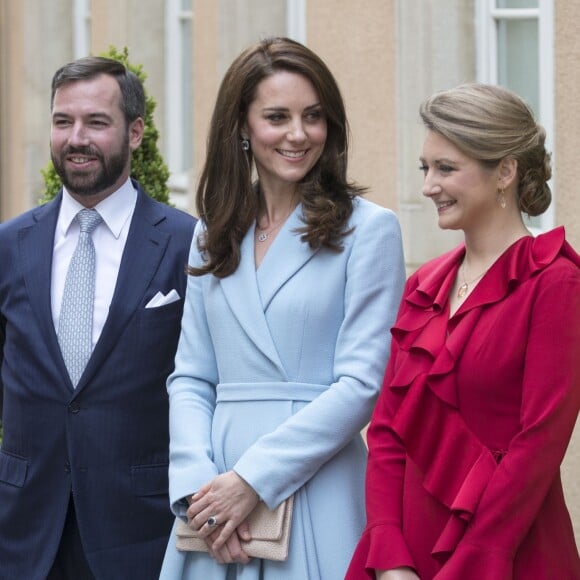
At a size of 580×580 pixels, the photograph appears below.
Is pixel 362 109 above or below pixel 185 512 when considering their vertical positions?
Result: above

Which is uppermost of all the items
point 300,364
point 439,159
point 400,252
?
point 439,159

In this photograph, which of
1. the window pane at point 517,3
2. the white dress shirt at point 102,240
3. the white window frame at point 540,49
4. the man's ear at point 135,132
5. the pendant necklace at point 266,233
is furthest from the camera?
the window pane at point 517,3

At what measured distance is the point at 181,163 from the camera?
11008mm

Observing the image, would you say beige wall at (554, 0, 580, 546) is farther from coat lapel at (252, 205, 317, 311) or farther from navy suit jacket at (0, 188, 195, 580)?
coat lapel at (252, 205, 317, 311)

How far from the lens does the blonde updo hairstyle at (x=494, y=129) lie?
143 inches

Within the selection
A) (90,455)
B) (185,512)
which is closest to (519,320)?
(185,512)

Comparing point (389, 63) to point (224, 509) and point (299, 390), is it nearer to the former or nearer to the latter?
point (299, 390)

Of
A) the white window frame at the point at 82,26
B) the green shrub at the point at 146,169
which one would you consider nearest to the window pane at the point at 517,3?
the green shrub at the point at 146,169

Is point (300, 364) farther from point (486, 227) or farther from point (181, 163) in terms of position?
point (181, 163)

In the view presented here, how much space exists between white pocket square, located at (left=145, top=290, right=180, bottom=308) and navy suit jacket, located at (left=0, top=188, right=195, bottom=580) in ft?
0.05

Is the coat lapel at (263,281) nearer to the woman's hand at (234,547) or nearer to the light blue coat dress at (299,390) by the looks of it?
the light blue coat dress at (299,390)

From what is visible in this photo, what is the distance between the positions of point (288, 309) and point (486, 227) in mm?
631

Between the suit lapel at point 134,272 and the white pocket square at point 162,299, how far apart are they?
3 centimetres

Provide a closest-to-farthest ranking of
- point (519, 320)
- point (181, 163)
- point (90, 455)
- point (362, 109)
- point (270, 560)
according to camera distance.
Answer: point (519, 320), point (270, 560), point (90, 455), point (362, 109), point (181, 163)
